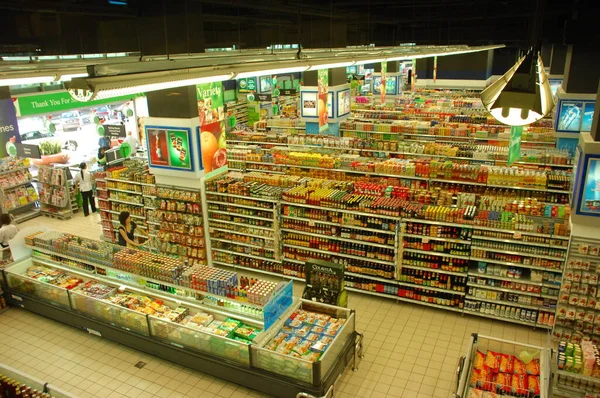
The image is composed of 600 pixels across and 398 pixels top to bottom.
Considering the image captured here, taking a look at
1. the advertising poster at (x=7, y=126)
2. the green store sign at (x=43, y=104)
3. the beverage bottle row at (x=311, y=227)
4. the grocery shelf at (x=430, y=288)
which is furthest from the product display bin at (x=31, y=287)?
the advertising poster at (x=7, y=126)

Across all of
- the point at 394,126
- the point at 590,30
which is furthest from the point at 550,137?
the point at 394,126

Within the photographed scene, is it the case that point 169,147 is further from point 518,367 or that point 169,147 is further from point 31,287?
point 518,367

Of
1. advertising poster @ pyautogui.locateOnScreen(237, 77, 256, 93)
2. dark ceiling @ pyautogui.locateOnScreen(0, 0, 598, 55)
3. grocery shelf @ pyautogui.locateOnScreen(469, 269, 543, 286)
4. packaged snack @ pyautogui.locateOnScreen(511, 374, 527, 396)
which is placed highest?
dark ceiling @ pyautogui.locateOnScreen(0, 0, 598, 55)

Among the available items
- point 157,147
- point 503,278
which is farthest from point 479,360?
point 157,147

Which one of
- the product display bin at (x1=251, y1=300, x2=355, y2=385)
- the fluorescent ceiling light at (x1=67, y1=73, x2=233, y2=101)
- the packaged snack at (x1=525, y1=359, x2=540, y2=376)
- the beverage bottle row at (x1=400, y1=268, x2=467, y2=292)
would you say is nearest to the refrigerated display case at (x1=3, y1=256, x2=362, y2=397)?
the product display bin at (x1=251, y1=300, x2=355, y2=385)

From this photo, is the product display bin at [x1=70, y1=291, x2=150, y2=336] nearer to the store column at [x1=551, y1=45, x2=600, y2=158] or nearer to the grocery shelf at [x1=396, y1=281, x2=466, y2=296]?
the grocery shelf at [x1=396, y1=281, x2=466, y2=296]

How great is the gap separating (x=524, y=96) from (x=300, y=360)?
180 inches

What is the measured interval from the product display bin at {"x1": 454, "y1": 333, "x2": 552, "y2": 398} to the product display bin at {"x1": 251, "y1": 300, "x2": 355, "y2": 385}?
178 cm

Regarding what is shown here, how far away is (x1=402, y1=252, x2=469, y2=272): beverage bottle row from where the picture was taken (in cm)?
862

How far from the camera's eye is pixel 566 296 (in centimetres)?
749

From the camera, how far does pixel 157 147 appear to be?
34.1 ft

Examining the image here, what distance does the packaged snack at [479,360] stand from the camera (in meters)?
6.22

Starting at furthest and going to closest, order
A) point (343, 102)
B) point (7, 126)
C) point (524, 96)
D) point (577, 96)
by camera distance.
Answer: point (343, 102)
point (7, 126)
point (577, 96)
point (524, 96)

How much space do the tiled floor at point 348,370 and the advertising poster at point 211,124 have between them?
14.6 feet
